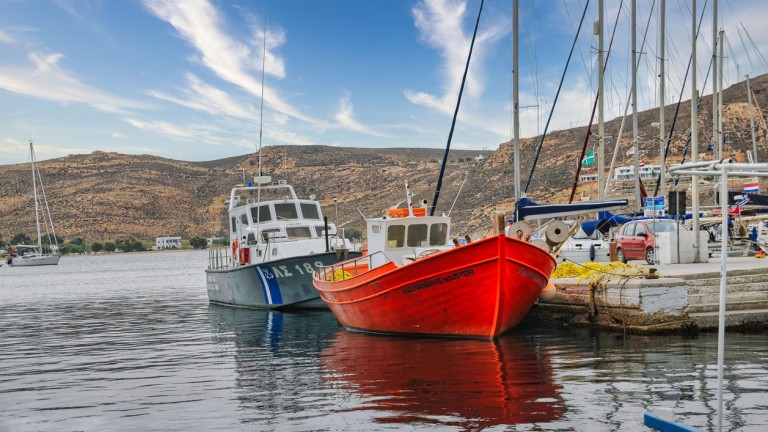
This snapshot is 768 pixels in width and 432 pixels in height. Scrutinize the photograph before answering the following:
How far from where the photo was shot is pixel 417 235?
2050 centimetres

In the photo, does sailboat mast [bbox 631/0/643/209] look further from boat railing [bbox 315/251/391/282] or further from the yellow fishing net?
boat railing [bbox 315/251/391/282]

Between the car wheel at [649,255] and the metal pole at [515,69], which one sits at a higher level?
the metal pole at [515,69]

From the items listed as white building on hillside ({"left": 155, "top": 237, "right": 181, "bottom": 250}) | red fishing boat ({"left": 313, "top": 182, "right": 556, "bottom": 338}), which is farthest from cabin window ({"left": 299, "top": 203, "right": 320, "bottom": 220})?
white building on hillside ({"left": 155, "top": 237, "right": 181, "bottom": 250})

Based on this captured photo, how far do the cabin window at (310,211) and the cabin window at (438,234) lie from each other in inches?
317

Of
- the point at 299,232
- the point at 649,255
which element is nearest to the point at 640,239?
the point at 649,255

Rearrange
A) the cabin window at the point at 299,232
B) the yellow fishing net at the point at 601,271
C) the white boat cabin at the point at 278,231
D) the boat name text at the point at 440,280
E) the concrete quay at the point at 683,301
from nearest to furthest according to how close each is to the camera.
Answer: the concrete quay at the point at 683,301 → the boat name text at the point at 440,280 → the yellow fishing net at the point at 601,271 → the white boat cabin at the point at 278,231 → the cabin window at the point at 299,232

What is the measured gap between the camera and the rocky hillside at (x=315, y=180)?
105375 mm

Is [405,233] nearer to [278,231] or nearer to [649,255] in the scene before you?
[278,231]

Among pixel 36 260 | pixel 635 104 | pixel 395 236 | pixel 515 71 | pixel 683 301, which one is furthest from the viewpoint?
pixel 36 260

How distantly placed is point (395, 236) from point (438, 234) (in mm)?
1279

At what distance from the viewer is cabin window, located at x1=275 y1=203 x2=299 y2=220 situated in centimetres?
2741

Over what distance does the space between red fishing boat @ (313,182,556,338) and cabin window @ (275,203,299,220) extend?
29.3 feet

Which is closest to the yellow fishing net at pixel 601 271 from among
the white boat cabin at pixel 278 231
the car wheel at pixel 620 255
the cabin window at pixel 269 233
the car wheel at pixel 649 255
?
the car wheel at pixel 649 255

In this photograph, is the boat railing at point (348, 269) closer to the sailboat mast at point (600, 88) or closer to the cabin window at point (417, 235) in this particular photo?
the cabin window at point (417, 235)
